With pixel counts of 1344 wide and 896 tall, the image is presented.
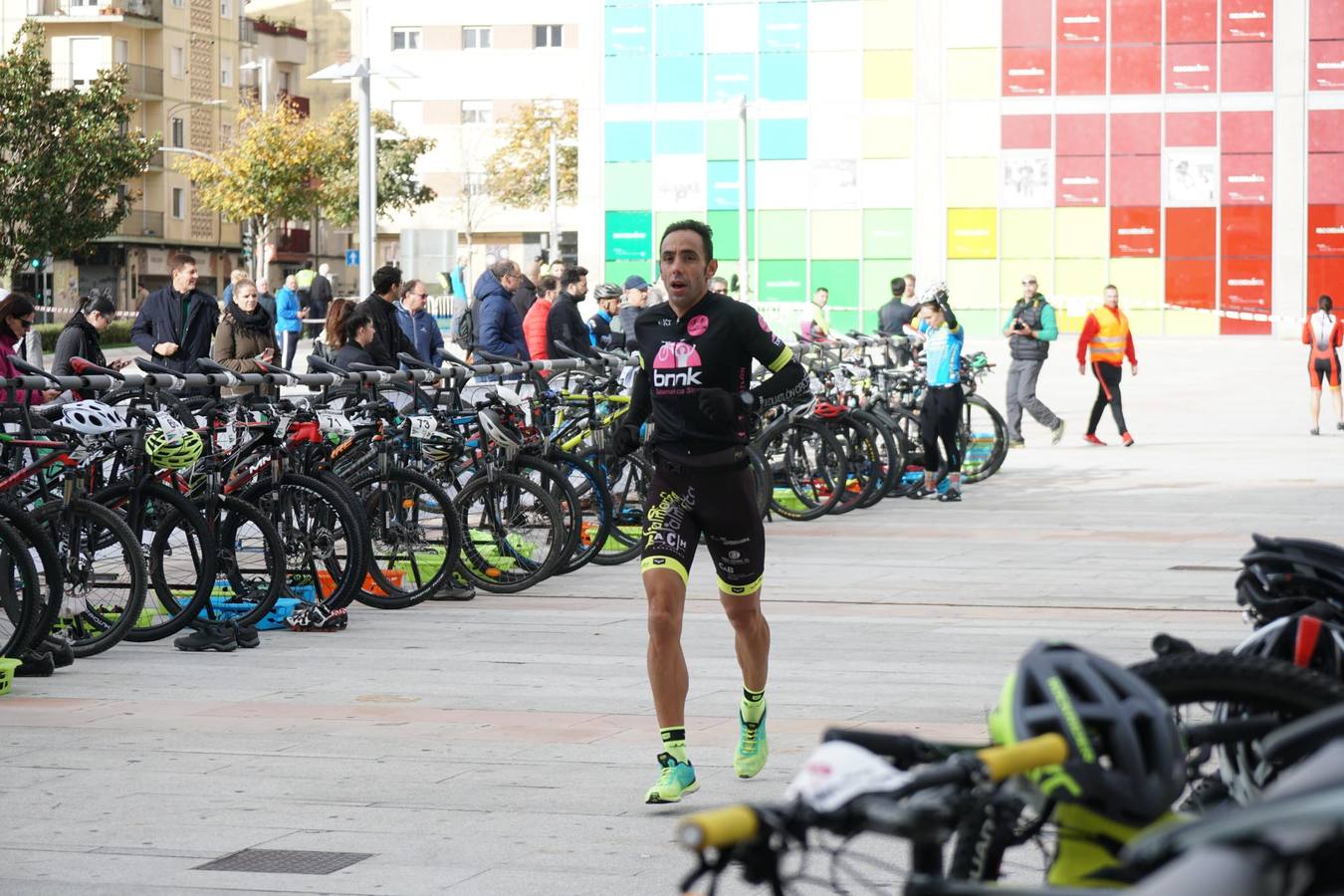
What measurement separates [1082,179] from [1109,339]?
3213 centimetres

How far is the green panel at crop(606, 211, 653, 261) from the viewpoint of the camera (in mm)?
58062

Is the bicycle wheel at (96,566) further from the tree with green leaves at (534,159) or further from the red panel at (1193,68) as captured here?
the tree with green leaves at (534,159)

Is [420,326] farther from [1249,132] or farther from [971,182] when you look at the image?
[1249,132]

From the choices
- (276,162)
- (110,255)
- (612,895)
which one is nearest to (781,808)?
(612,895)

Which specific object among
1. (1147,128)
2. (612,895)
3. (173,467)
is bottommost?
(612,895)

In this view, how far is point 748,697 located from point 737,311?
1.26 metres

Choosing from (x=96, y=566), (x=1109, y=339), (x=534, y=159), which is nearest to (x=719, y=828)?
(x=96, y=566)

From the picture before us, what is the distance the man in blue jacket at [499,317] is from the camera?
61.3ft

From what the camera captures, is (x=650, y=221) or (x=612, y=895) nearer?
(x=612, y=895)

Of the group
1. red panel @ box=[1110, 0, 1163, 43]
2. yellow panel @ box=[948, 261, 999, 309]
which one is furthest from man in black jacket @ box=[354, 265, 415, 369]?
red panel @ box=[1110, 0, 1163, 43]

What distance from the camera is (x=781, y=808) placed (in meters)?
2.44

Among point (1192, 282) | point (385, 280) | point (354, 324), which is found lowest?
point (354, 324)

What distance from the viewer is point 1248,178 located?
5494 cm

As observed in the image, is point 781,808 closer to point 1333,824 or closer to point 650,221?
point 1333,824
